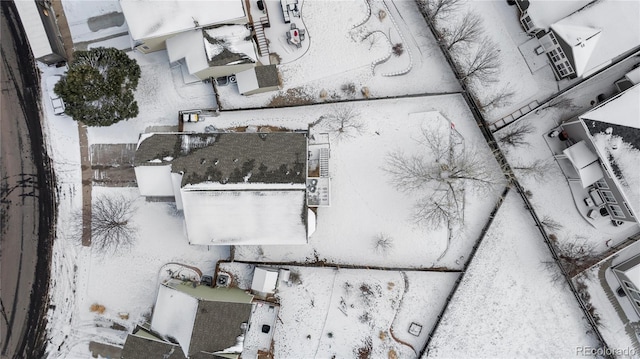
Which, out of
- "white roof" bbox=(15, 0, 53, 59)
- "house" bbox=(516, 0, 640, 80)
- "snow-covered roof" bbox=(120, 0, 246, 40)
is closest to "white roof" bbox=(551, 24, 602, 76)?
"house" bbox=(516, 0, 640, 80)

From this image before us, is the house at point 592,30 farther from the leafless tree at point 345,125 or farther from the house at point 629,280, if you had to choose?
the leafless tree at point 345,125

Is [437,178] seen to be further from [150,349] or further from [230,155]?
[150,349]

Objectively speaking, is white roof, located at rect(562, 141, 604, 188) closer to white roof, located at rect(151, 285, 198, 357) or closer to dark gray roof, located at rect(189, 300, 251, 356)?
dark gray roof, located at rect(189, 300, 251, 356)

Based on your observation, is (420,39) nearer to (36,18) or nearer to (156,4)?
(156,4)

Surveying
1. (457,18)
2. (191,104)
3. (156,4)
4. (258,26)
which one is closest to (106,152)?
(191,104)

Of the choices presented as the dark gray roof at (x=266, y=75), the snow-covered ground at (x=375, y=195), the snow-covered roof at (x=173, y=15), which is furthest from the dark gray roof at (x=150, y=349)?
the snow-covered roof at (x=173, y=15)

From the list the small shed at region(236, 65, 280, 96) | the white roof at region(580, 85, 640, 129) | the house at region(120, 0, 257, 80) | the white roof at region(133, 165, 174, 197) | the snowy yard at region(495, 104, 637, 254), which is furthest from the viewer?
the snowy yard at region(495, 104, 637, 254)

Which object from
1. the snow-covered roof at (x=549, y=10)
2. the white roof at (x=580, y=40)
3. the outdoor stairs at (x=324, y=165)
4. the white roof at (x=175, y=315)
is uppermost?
the snow-covered roof at (x=549, y=10)
